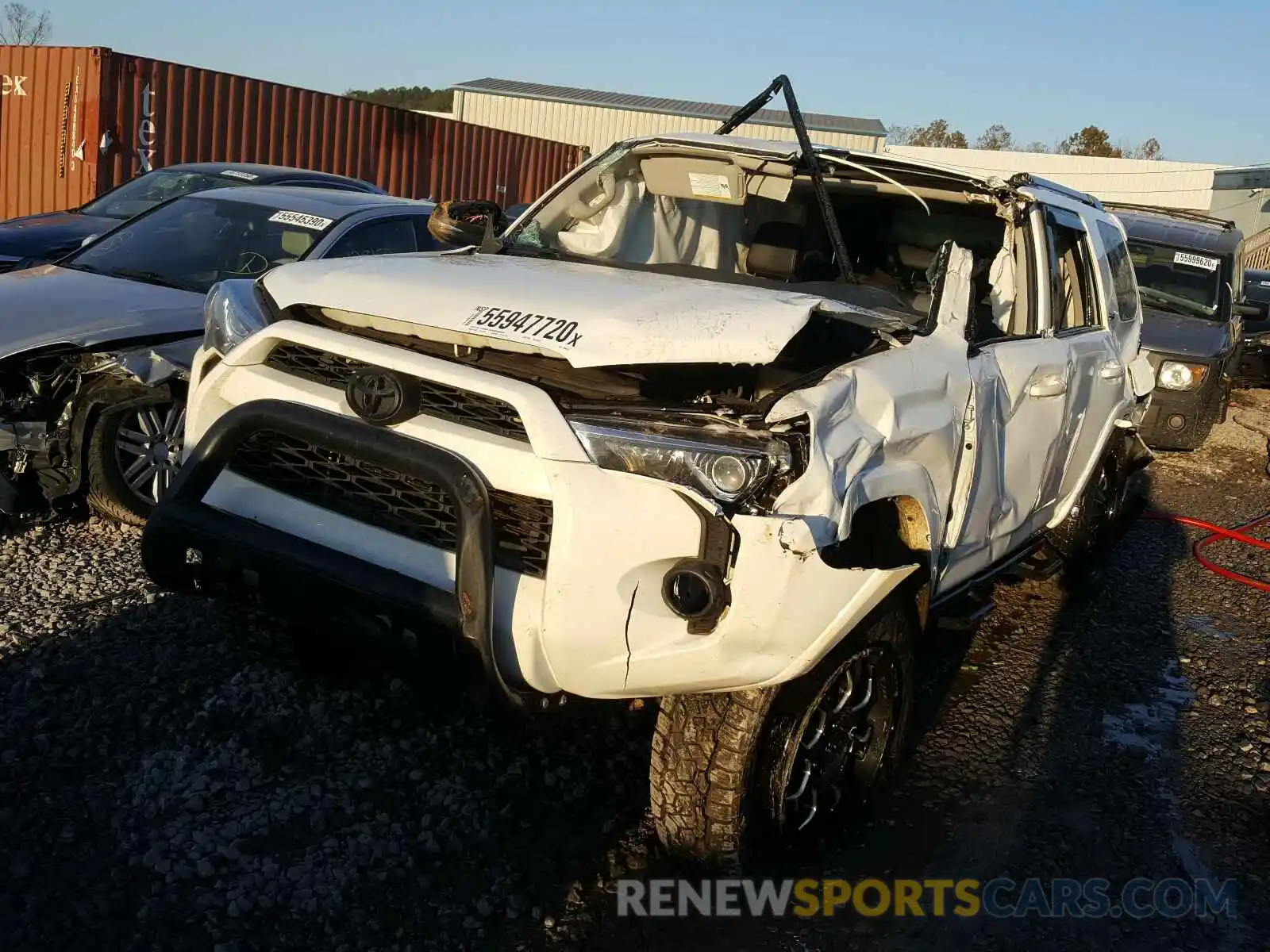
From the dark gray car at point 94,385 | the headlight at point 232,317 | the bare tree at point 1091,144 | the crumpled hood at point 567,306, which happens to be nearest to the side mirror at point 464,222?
the crumpled hood at point 567,306

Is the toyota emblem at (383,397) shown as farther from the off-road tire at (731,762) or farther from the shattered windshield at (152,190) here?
the shattered windshield at (152,190)

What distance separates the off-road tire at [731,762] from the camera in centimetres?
288

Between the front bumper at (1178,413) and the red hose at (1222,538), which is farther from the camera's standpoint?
the front bumper at (1178,413)

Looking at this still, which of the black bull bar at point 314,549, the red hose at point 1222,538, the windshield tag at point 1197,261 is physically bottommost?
the red hose at point 1222,538

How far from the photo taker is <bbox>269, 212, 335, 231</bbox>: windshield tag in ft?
20.2

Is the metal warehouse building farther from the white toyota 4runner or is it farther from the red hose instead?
the white toyota 4runner

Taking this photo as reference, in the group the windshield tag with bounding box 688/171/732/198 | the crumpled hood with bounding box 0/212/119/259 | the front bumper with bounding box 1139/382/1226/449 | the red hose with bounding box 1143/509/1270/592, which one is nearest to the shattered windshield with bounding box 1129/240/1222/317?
the front bumper with bounding box 1139/382/1226/449

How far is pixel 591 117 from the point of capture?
3281cm

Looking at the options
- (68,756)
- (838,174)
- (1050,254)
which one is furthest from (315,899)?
(1050,254)

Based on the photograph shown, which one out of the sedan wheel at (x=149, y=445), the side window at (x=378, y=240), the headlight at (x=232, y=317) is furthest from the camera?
the side window at (x=378, y=240)

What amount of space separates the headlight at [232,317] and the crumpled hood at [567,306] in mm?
88

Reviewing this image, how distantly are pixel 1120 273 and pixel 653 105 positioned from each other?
31.4 metres

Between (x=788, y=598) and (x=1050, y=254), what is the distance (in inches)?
101

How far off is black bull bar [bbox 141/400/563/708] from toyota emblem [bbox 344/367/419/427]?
44mm
